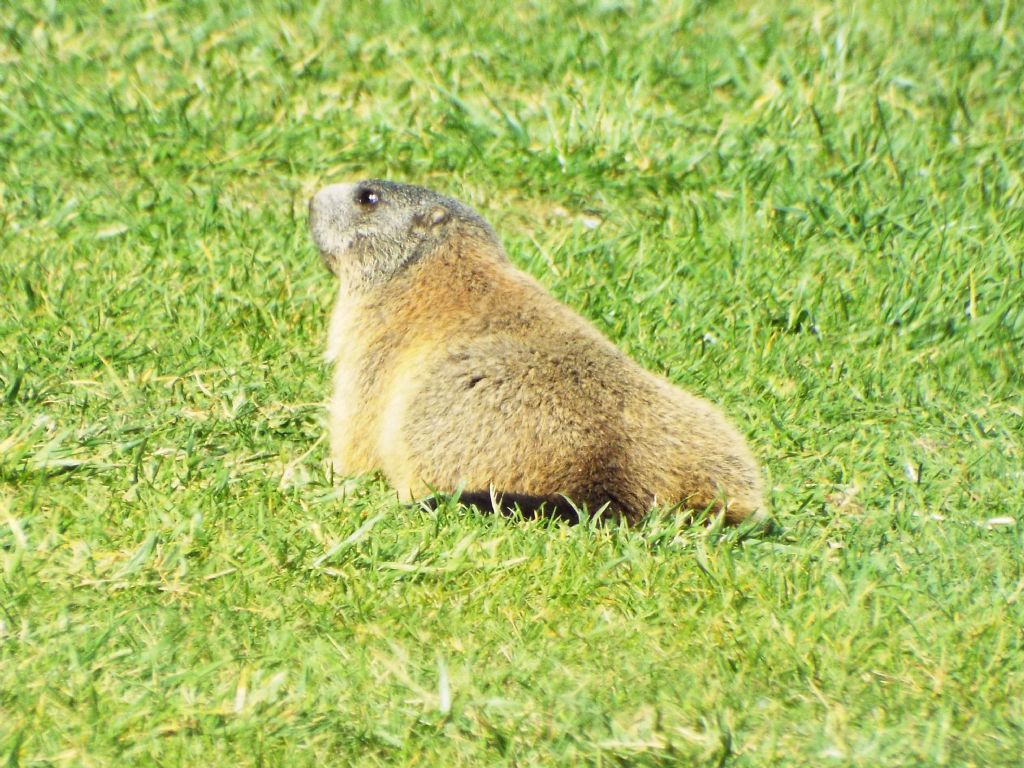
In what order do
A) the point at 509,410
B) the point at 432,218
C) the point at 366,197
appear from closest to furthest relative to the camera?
the point at 509,410 < the point at 432,218 < the point at 366,197

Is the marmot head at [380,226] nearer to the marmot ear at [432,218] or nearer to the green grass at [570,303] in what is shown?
the marmot ear at [432,218]

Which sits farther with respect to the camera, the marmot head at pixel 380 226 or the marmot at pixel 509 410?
the marmot head at pixel 380 226

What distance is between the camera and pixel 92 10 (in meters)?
6.81

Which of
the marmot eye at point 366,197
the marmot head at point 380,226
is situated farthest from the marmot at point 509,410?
the marmot eye at point 366,197

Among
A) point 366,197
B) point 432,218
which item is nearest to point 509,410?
point 432,218

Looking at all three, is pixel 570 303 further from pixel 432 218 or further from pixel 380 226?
pixel 380 226

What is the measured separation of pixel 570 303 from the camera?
214 inches

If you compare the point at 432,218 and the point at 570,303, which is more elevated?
the point at 432,218

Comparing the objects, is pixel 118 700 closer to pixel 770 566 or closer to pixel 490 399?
pixel 490 399

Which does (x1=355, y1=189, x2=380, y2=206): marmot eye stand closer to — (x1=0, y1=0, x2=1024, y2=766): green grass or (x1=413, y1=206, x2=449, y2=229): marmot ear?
→ (x1=413, y1=206, x2=449, y2=229): marmot ear

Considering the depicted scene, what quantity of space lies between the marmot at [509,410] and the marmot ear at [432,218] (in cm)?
15

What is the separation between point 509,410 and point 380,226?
137 cm

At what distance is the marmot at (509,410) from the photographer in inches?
153

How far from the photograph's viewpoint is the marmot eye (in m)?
5.11
